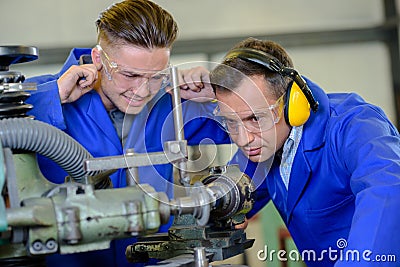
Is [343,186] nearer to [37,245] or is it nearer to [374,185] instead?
[374,185]

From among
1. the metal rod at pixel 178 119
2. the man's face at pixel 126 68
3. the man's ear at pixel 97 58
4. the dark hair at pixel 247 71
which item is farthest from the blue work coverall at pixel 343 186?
the man's ear at pixel 97 58

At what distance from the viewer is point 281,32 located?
539cm

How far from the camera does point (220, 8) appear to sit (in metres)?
5.36

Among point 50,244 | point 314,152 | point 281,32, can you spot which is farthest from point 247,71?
point 281,32

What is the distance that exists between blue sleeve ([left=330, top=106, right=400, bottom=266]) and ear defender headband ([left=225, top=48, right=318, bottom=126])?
120mm

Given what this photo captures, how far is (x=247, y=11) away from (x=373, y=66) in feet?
3.80

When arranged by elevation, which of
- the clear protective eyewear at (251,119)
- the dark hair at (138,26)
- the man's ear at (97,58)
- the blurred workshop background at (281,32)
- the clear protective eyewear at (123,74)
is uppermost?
the dark hair at (138,26)

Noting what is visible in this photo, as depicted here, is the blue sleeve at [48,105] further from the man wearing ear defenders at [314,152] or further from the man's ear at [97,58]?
the man wearing ear defenders at [314,152]

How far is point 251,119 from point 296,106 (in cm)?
Result: 14

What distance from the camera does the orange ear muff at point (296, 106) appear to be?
5.08ft

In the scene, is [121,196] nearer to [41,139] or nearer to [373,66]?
[41,139]

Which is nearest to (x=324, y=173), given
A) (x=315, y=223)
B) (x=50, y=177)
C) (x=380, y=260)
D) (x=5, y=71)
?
(x=315, y=223)

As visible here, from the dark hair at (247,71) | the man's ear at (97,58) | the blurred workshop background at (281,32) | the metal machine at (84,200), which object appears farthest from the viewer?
the blurred workshop background at (281,32)

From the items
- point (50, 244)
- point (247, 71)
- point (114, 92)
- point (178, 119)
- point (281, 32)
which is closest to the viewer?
point (50, 244)
